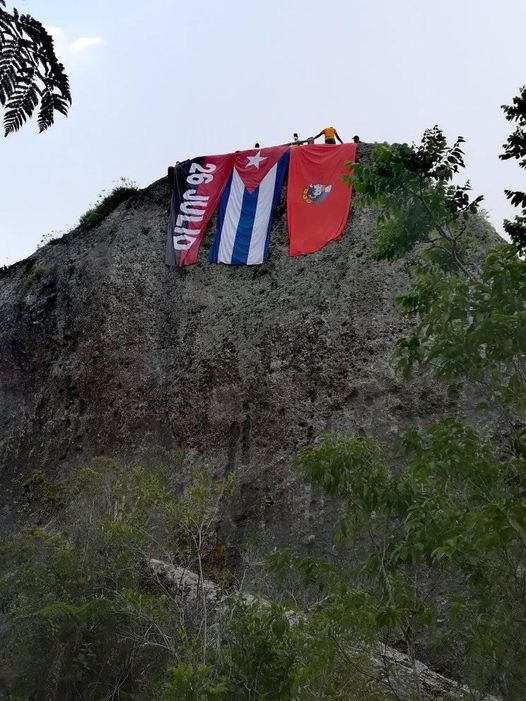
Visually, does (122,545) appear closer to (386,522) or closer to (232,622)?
(232,622)

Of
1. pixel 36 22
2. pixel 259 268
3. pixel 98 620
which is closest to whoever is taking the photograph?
pixel 36 22

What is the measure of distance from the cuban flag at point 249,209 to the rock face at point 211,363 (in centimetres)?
44

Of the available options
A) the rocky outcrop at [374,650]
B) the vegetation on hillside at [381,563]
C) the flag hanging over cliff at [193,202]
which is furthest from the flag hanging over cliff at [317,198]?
the rocky outcrop at [374,650]

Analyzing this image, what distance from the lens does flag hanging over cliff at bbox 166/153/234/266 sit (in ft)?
50.6

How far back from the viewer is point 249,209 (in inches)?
589

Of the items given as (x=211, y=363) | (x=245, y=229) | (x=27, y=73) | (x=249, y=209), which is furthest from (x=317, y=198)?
Result: (x=27, y=73)

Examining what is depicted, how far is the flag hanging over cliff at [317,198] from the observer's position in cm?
1436

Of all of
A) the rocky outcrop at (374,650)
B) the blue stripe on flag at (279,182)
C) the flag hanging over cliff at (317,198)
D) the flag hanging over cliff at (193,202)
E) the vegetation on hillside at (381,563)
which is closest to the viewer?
the vegetation on hillside at (381,563)

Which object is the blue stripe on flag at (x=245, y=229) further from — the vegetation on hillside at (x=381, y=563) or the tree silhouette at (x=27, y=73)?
the tree silhouette at (x=27, y=73)

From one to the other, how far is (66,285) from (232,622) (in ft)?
39.3

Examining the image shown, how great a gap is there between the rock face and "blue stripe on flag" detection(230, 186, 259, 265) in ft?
1.39

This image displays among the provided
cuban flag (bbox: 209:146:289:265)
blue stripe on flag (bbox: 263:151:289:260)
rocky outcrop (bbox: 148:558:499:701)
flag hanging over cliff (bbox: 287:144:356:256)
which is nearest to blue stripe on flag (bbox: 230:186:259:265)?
cuban flag (bbox: 209:146:289:265)

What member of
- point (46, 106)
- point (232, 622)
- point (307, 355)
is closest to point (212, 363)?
point (307, 355)

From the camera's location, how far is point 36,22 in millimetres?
2320
